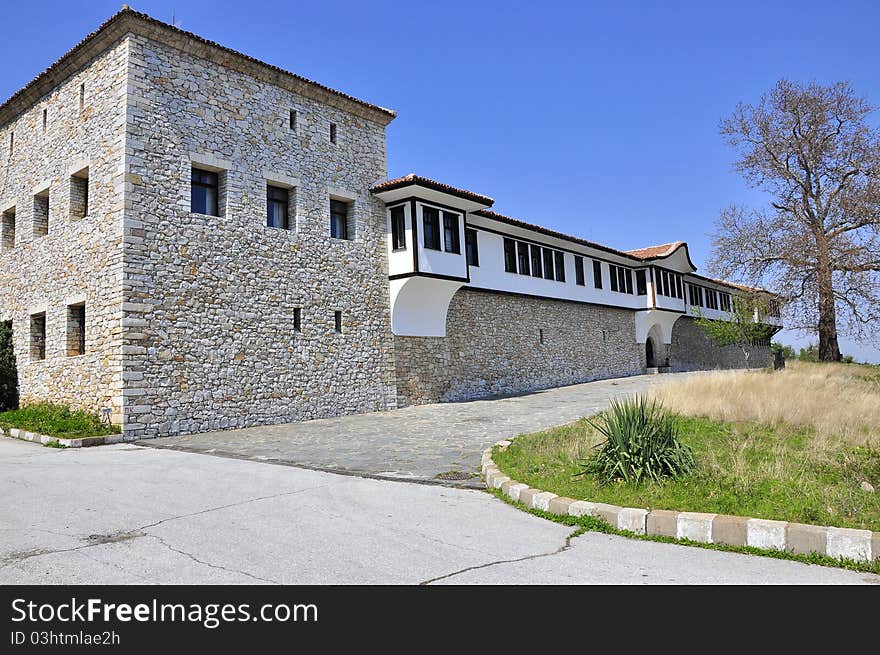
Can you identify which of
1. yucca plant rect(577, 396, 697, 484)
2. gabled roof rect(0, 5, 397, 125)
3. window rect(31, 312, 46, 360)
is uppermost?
gabled roof rect(0, 5, 397, 125)

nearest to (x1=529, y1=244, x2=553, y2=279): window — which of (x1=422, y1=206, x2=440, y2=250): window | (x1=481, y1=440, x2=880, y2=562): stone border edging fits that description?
(x1=422, y1=206, x2=440, y2=250): window

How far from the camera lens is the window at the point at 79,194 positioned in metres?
15.7

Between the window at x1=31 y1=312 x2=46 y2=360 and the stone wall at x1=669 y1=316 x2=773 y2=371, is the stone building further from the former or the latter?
the stone wall at x1=669 y1=316 x2=773 y2=371

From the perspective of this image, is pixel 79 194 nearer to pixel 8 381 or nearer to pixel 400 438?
pixel 8 381

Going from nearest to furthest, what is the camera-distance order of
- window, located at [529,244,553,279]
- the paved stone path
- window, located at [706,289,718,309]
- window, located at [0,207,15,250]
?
the paved stone path → window, located at [0,207,15,250] → window, located at [529,244,553,279] → window, located at [706,289,718,309]

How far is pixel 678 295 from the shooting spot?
121 ft

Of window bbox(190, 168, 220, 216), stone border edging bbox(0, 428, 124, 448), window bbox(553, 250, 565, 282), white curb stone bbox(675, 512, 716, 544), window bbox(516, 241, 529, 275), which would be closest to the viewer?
white curb stone bbox(675, 512, 716, 544)

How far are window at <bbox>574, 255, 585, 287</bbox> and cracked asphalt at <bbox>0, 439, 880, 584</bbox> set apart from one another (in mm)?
22672

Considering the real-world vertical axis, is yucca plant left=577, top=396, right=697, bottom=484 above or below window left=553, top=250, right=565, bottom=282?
below

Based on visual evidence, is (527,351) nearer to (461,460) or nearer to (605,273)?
(605,273)

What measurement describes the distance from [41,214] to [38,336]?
3.47 meters

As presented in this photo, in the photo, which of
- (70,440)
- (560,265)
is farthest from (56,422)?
(560,265)

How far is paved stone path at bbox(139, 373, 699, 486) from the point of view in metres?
9.33
